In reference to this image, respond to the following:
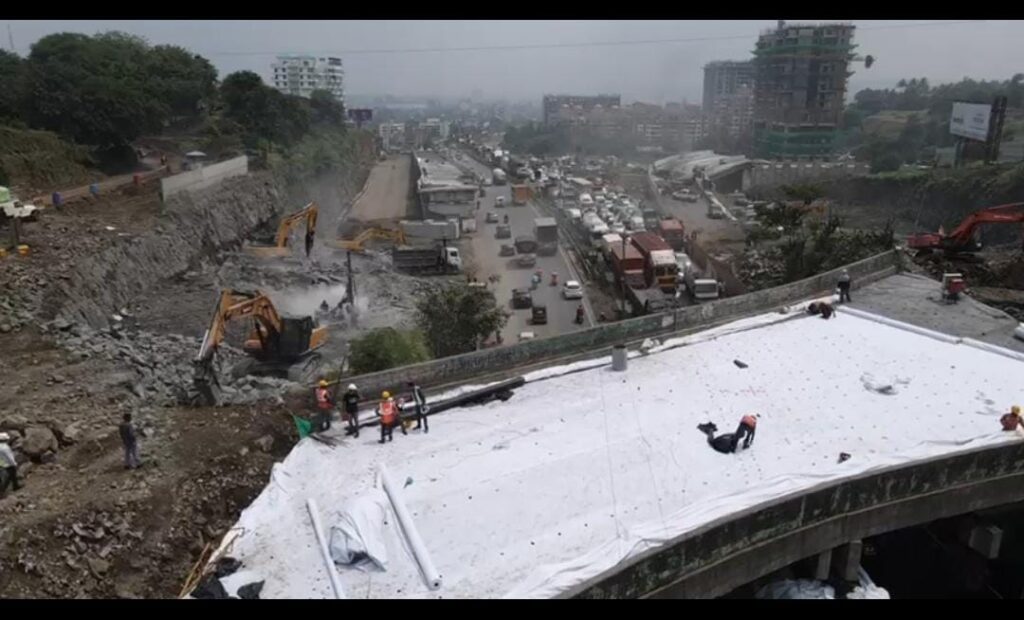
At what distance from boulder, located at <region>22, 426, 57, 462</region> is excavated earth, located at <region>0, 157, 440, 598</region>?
18 millimetres

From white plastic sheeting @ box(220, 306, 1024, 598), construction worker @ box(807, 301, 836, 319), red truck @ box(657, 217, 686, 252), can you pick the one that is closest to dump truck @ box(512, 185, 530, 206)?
red truck @ box(657, 217, 686, 252)

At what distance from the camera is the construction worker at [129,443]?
866 centimetres

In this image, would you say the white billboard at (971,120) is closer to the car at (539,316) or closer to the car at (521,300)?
the car at (521,300)

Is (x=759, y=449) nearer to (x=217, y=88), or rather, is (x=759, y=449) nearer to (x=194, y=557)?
(x=194, y=557)

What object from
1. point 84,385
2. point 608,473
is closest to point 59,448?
point 84,385

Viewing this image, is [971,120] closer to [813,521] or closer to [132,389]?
[813,521]

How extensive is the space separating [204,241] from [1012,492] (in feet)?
84.3

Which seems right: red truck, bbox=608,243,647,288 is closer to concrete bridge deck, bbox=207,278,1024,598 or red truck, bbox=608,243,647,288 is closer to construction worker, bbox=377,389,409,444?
concrete bridge deck, bbox=207,278,1024,598

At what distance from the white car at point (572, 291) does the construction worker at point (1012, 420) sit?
17836 millimetres

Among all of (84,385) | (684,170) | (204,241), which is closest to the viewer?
→ (84,385)

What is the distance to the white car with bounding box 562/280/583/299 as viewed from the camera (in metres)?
26.5

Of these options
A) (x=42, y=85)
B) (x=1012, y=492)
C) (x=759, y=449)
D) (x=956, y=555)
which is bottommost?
(x=956, y=555)

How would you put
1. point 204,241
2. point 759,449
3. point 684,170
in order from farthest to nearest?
1. point 684,170
2. point 204,241
3. point 759,449

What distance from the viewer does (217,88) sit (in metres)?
49.7
